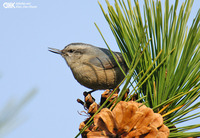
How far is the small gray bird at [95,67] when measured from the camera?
308 cm

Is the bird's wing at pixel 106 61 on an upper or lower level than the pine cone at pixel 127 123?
upper

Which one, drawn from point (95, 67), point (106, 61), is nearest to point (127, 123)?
point (106, 61)

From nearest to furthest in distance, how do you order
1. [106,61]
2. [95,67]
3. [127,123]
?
[127,123] < [106,61] < [95,67]

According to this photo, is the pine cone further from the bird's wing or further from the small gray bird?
the bird's wing

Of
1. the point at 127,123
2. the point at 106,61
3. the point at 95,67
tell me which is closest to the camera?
the point at 127,123

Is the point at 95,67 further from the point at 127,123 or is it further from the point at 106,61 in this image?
the point at 127,123

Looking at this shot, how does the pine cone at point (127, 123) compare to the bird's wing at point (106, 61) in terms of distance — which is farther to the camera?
the bird's wing at point (106, 61)

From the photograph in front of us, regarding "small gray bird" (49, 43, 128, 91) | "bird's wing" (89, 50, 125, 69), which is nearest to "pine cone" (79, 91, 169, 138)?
"small gray bird" (49, 43, 128, 91)

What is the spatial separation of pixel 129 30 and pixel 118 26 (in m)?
0.08

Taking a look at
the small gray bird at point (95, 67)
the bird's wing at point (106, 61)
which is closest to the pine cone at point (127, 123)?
the small gray bird at point (95, 67)

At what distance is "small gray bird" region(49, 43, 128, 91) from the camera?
10.1 ft

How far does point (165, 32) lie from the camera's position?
1626 mm

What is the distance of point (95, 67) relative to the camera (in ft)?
10.9

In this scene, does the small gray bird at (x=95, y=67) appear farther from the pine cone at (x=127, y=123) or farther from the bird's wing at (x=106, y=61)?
the pine cone at (x=127, y=123)
